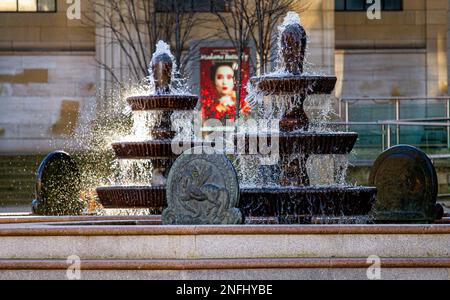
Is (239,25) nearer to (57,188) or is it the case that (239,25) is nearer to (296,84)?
(57,188)

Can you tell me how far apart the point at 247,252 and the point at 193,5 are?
91.2 ft

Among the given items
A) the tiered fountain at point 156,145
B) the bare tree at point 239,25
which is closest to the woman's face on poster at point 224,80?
the bare tree at point 239,25

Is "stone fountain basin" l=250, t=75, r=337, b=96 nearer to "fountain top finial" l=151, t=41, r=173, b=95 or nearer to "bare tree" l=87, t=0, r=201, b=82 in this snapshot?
"fountain top finial" l=151, t=41, r=173, b=95

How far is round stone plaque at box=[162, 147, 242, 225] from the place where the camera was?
52.7 feet

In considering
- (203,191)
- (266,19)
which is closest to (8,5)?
(266,19)

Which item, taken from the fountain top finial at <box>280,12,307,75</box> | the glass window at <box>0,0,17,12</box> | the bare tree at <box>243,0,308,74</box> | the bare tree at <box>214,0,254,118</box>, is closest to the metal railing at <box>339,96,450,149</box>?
the bare tree at <box>243,0,308,74</box>

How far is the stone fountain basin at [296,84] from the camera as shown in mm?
18328

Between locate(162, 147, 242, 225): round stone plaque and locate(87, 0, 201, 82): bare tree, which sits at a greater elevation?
locate(87, 0, 201, 82): bare tree

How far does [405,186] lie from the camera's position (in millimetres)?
18484

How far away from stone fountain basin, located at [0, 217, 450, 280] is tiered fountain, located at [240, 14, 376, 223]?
90.4 inches

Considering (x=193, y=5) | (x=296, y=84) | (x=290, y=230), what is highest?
(x=193, y=5)

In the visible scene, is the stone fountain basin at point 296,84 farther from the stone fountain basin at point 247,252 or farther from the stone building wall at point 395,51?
the stone building wall at point 395,51

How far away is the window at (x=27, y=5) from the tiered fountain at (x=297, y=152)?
85.1 feet
